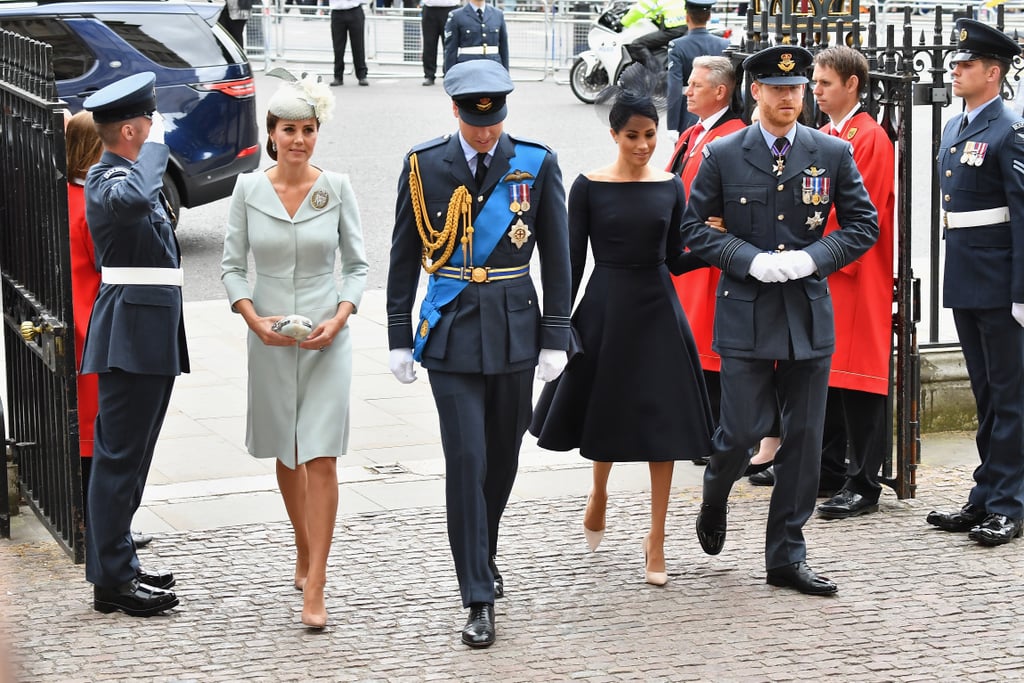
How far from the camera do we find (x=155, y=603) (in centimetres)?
529

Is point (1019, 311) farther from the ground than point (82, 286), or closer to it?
closer to it

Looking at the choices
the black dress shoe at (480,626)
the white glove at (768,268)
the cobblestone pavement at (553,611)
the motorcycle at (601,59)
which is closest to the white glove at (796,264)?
the white glove at (768,268)

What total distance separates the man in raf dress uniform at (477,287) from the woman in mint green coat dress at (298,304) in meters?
0.22

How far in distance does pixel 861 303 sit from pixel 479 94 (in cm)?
213

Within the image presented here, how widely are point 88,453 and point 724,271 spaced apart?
236 cm

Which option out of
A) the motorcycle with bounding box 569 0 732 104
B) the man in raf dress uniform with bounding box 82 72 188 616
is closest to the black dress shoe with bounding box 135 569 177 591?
the man in raf dress uniform with bounding box 82 72 188 616

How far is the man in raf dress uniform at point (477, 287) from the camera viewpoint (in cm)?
514

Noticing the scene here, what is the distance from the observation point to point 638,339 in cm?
568

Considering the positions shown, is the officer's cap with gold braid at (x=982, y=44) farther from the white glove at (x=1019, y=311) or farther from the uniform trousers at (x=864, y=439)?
the uniform trousers at (x=864, y=439)

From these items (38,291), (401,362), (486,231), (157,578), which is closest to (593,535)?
(401,362)

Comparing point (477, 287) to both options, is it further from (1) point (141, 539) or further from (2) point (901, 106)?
(2) point (901, 106)

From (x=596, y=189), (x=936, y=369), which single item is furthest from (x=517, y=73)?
(x=596, y=189)

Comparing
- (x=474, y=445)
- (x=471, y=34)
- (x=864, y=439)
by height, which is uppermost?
(x=471, y=34)

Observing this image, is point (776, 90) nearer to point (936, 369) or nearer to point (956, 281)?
point (956, 281)
